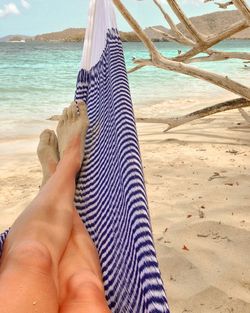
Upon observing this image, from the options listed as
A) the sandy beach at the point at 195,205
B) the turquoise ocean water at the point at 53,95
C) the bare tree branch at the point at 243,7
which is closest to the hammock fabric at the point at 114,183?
the sandy beach at the point at 195,205

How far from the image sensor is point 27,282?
0.82 m

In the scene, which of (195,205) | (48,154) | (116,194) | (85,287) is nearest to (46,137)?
(48,154)

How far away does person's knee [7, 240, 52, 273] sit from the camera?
34.6 inches

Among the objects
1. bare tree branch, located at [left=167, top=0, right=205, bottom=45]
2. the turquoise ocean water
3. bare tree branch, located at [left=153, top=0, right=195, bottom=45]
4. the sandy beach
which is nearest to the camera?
the sandy beach

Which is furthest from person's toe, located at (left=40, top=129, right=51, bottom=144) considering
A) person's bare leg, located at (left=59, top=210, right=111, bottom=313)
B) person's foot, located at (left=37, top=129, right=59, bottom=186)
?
person's bare leg, located at (left=59, top=210, right=111, bottom=313)

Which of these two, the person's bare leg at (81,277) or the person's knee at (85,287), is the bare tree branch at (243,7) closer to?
the person's bare leg at (81,277)

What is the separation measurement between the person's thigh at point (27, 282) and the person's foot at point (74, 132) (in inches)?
22.9

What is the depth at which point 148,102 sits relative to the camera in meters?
6.96

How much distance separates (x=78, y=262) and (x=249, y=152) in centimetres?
192

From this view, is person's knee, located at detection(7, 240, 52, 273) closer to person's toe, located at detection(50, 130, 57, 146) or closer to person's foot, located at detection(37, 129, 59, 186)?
person's foot, located at detection(37, 129, 59, 186)

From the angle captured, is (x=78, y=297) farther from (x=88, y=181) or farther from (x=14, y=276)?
(x=88, y=181)

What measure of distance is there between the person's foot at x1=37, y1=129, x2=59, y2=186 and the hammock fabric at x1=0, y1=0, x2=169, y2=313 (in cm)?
14

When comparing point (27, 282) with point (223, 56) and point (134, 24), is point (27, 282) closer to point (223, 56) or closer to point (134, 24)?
point (134, 24)

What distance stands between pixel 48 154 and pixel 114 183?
1.93 ft
